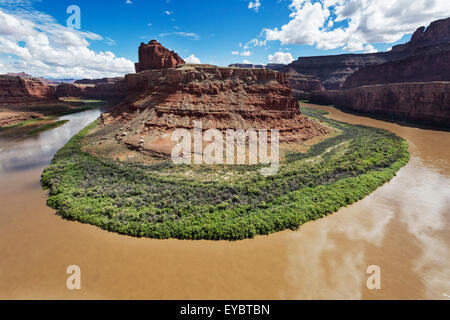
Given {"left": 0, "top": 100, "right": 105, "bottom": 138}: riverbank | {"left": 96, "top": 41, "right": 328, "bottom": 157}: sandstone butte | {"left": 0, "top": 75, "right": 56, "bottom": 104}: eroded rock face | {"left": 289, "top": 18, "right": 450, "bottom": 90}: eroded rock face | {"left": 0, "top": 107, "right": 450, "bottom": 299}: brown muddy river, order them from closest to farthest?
{"left": 0, "top": 107, "right": 450, "bottom": 299}: brown muddy river → {"left": 96, "top": 41, "right": 328, "bottom": 157}: sandstone butte → {"left": 0, "top": 100, "right": 105, "bottom": 138}: riverbank → {"left": 0, "top": 75, "right": 56, "bottom": 104}: eroded rock face → {"left": 289, "top": 18, "right": 450, "bottom": 90}: eroded rock face

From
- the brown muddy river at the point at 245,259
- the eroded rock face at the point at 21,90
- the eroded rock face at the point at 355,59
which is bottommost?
the brown muddy river at the point at 245,259

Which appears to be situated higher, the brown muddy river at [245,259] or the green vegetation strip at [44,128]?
the green vegetation strip at [44,128]

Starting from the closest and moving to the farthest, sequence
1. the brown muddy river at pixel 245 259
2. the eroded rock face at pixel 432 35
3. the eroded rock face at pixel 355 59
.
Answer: the brown muddy river at pixel 245 259
the eroded rock face at pixel 432 35
the eroded rock face at pixel 355 59

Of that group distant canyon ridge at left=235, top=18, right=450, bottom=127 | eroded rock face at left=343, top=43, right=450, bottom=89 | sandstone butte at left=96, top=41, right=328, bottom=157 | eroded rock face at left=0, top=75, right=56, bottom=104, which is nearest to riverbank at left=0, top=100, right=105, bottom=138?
eroded rock face at left=0, top=75, right=56, bottom=104

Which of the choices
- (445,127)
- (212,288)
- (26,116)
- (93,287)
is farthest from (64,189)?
(445,127)

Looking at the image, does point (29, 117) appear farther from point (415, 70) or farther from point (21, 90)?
point (415, 70)

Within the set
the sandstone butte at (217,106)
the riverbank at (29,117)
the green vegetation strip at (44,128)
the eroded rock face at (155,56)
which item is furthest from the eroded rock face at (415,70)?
the riverbank at (29,117)

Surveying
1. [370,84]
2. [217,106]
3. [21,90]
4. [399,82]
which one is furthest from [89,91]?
[399,82]

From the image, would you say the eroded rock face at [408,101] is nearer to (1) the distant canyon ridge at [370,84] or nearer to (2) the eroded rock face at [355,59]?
(1) the distant canyon ridge at [370,84]

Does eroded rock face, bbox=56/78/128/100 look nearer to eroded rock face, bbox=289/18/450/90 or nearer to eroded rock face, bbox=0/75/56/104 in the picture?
eroded rock face, bbox=0/75/56/104
